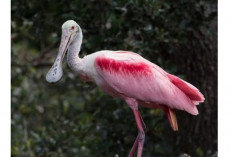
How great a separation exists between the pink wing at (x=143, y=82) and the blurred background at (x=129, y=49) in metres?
0.94

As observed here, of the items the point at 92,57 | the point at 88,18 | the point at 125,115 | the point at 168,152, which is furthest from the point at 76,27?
the point at 168,152

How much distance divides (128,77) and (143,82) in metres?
0.14

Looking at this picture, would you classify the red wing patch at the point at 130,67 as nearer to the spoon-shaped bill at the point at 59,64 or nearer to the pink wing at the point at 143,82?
the pink wing at the point at 143,82

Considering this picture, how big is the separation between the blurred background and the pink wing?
0.94 metres

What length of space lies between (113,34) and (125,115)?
3.09 feet

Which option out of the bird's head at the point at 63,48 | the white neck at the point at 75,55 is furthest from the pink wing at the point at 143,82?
the bird's head at the point at 63,48

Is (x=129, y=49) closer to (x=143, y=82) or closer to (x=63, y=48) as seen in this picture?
(x=143, y=82)

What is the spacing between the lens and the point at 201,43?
26.8 ft

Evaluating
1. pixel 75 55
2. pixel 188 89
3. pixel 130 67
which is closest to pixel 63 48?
A: pixel 75 55

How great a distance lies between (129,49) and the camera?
7305 mm

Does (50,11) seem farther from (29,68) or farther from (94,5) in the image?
(29,68)

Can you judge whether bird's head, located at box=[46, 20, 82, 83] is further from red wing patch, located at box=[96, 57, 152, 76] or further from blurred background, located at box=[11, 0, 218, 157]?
blurred background, located at box=[11, 0, 218, 157]

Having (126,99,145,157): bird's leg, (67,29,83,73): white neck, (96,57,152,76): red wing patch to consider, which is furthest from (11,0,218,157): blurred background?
(126,99,145,157): bird's leg

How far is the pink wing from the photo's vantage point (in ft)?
20.3
